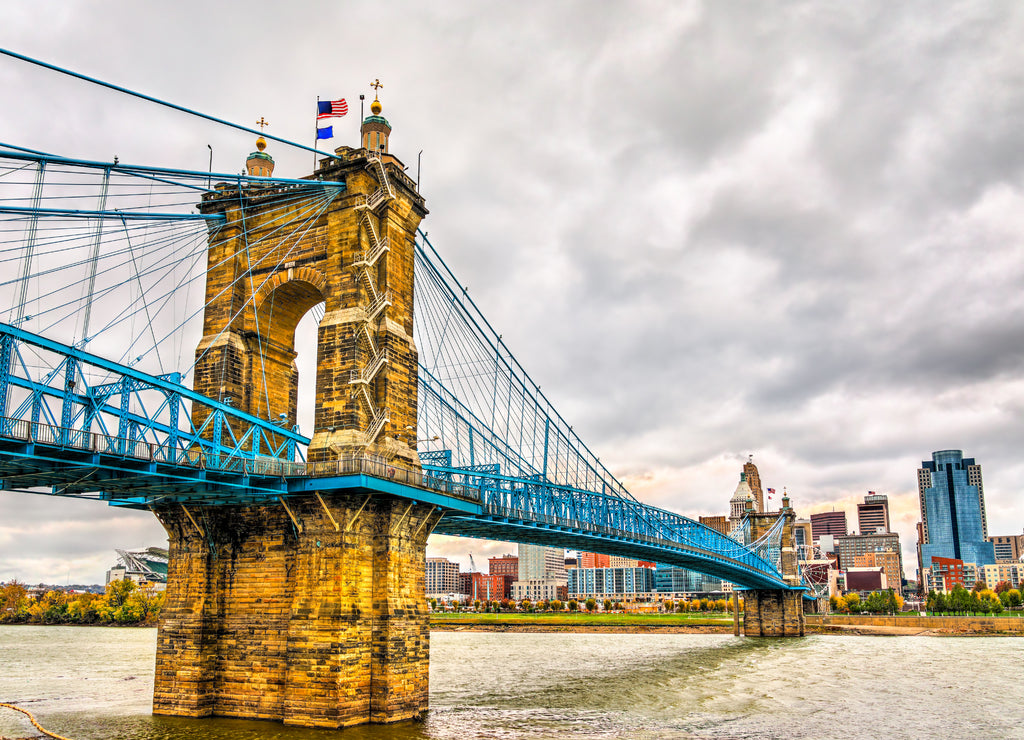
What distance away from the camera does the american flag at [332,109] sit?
3659 centimetres

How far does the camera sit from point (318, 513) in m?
31.3

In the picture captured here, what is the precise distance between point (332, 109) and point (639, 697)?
108ft

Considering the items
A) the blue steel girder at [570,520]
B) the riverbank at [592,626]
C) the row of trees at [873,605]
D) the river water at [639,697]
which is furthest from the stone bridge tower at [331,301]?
the row of trees at [873,605]

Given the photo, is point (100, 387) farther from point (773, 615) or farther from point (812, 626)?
point (812, 626)

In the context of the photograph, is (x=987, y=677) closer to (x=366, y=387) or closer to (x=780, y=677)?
(x=780, y=677)

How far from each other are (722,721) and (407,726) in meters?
14.0

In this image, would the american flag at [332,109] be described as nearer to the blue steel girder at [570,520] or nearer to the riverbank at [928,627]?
the blue steel girder at [570,520]

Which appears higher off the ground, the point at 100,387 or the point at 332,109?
the point at 332,109

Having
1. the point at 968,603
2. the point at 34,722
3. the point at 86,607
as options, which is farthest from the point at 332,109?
the point at 86,607

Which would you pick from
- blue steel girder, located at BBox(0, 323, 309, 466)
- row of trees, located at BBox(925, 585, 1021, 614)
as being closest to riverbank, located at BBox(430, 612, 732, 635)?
row of trees, located at BBox(925, 585, 1021, 614)

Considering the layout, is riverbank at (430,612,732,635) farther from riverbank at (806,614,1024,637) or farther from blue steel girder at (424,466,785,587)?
blue steel girder at (424,466,785,587)

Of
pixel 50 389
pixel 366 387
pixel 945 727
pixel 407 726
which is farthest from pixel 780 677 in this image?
pixel 50 389

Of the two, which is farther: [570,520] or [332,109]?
[570,520]

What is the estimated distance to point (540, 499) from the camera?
174 ft
